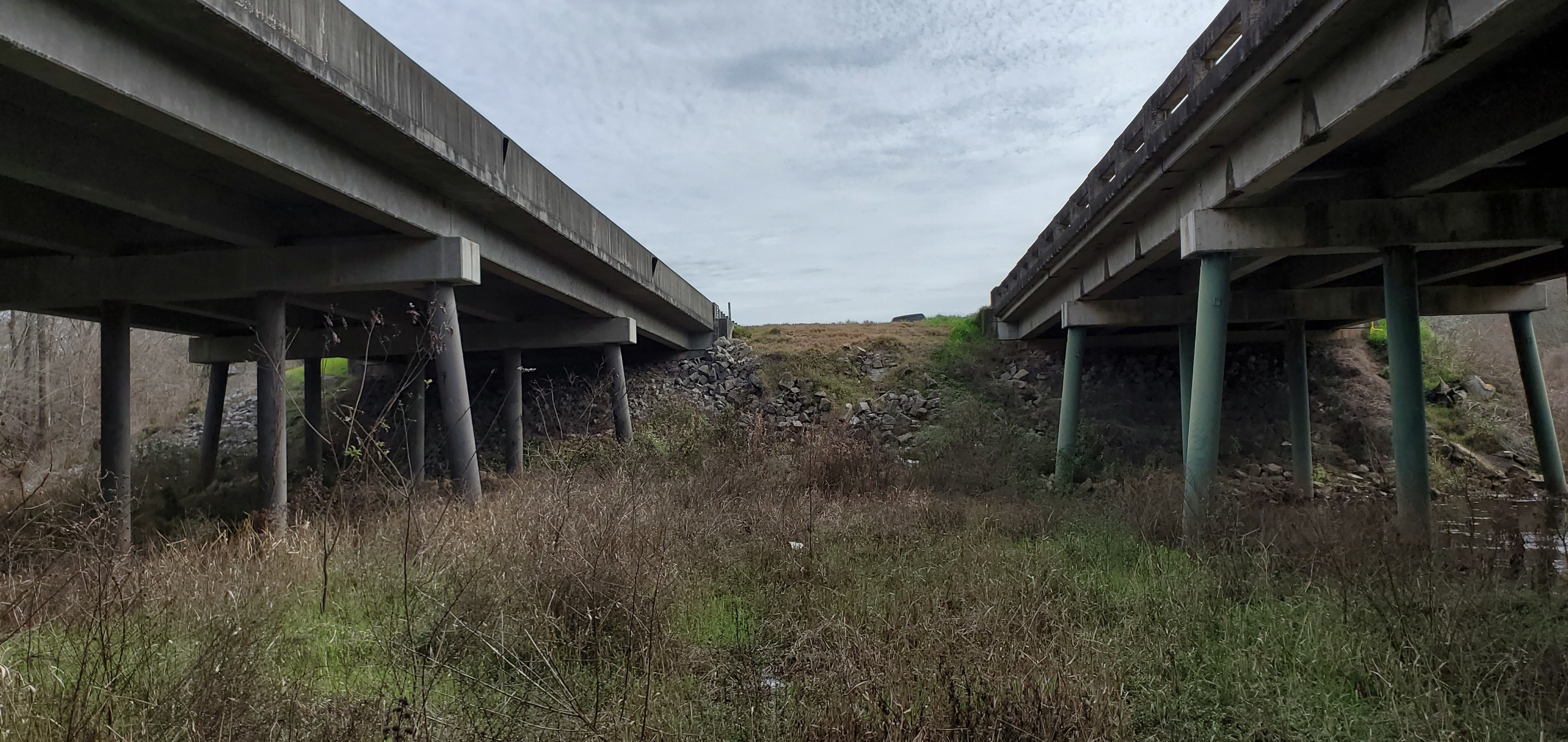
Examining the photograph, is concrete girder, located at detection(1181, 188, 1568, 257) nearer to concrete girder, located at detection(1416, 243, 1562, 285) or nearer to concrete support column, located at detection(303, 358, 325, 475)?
concrete girder, located at detection(1416, 243, 1562, 285)

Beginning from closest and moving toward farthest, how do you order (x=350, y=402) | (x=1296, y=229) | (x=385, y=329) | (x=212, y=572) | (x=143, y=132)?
(x=212, y=572) → (x=143, y=132) → (x=1296, y=229) → (x=385, y=329) → (x=350, y=402)

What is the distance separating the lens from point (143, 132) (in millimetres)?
7355

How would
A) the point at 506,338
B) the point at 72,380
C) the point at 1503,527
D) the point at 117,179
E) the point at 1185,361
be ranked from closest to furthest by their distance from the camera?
the point at 1503,527 → the point at 117,179 → the point at 1185,361 → the point at 506,338 → the point at 72,380

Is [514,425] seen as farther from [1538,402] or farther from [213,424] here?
[1538,402]

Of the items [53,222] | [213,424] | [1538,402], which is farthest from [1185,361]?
[213,424]

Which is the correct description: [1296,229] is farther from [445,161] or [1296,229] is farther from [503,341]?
[503,341]

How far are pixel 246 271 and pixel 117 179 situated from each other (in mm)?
2718

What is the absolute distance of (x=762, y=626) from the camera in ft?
16.0

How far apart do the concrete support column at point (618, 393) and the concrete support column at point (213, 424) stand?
28.6ft

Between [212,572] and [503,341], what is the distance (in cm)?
1265

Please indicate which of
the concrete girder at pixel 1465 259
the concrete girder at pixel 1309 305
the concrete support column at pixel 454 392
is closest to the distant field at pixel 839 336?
the concrete girder at pixel 1309 305

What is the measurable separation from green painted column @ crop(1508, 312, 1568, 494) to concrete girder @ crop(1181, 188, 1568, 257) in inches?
314

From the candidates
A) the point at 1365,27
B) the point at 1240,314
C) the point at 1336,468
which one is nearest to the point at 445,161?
the point at 1365,27

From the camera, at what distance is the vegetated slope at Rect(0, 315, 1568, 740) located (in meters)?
3.30
